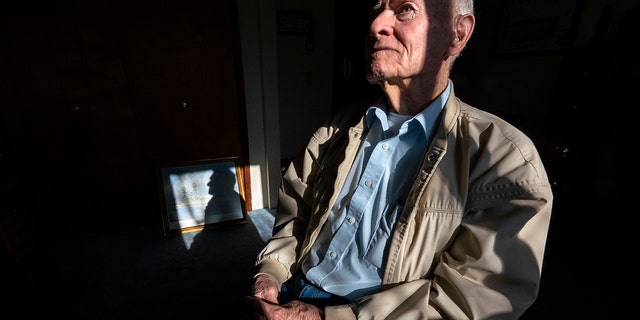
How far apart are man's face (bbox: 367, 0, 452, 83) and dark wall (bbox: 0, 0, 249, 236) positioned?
1.66 m

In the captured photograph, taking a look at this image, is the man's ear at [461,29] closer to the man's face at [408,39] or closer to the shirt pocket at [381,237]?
the man's face at [408,39]

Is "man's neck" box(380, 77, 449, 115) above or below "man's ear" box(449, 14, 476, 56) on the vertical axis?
below

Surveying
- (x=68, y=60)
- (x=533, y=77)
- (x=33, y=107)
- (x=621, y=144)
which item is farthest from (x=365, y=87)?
(x=33, y=107)

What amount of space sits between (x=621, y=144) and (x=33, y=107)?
377 cm

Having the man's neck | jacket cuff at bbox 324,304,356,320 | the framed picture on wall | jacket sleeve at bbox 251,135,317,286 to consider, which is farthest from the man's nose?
the framed picture on wall

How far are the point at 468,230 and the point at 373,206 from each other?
0.86 ft

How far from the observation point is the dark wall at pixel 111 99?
182cm

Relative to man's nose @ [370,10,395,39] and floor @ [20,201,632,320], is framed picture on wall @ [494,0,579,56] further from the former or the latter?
man's nose @ [370,10,395,39]

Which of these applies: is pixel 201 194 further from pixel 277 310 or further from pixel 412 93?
pixel 412 93

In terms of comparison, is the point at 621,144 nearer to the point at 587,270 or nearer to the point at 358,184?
the point at 587,270

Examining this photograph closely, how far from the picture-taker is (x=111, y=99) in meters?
2.01

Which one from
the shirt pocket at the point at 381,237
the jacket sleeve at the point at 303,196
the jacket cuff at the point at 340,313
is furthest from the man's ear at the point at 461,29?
the jacket cuff at the point at 340,313

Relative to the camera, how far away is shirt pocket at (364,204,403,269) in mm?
771

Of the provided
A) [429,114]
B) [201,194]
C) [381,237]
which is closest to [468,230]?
[381,237]
